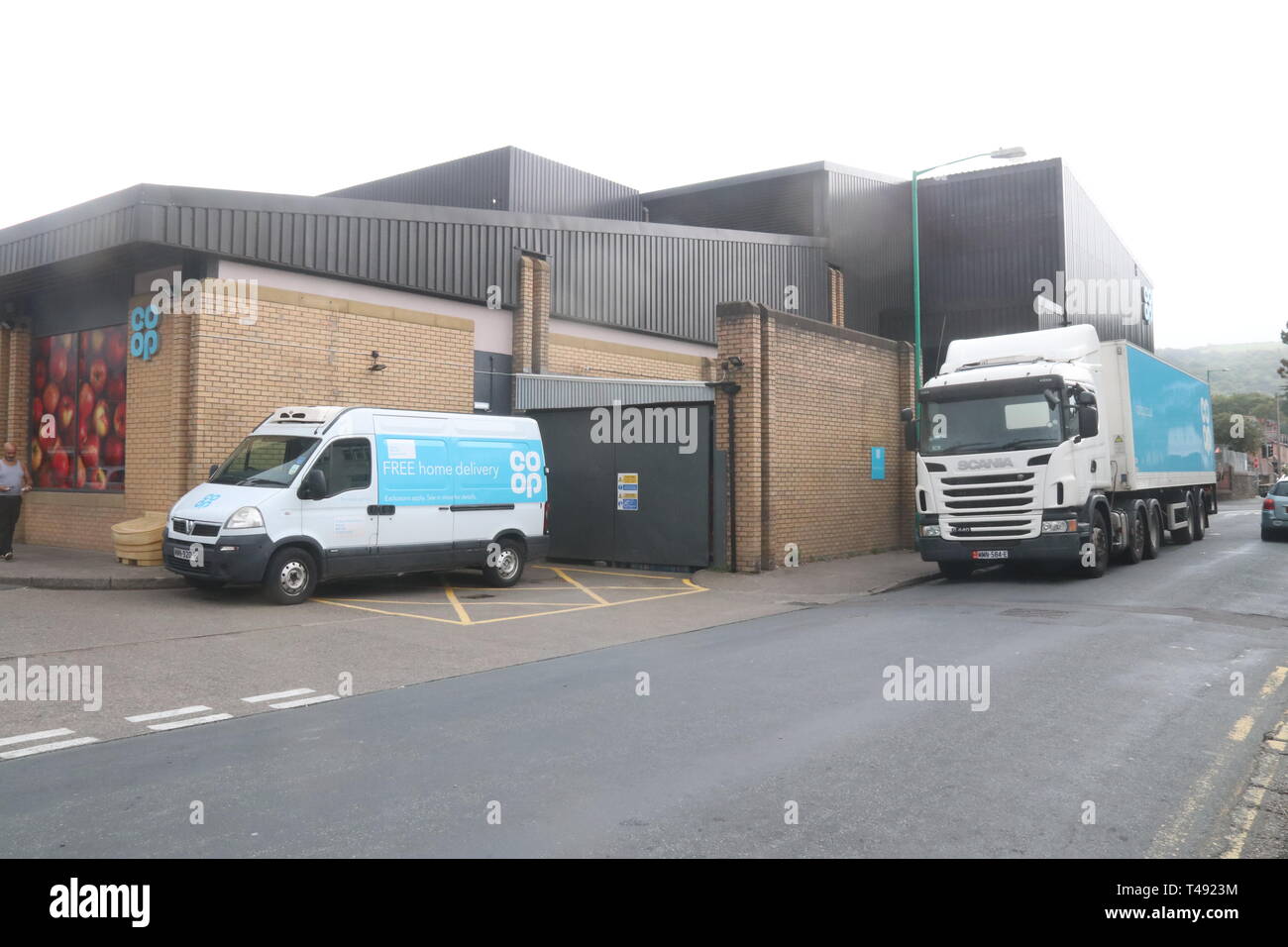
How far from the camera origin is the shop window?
52.0ft

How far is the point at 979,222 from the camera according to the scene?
3219 centimetres

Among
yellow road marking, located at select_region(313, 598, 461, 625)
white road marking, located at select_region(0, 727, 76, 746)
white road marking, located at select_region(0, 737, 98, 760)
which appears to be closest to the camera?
white road marking, located at select_region(0, 737, 98, 760)

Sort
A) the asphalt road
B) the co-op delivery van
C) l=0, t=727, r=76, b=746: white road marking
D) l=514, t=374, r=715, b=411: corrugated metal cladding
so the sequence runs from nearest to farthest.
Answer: the asphalt road, l=0, t=727, r=76, b=746: white road marking, the co-op delivery van, l=514, t=374, r=715, b=411: corrugated metal cladding

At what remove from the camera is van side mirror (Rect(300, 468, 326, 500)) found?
11.6 meters

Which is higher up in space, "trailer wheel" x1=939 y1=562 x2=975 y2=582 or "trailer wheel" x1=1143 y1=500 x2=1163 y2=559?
"trailer wheel" x1=1143 y1=500 x2=1163 y2=559

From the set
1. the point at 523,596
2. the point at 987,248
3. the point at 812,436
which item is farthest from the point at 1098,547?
the point at 987,248

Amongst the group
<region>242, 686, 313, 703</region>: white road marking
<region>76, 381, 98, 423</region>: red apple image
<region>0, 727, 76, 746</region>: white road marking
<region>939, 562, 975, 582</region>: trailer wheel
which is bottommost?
<region>0, 727, 76, 746</region>: white road marking

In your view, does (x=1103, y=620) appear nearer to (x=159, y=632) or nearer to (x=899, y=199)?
(x=159, y=632)

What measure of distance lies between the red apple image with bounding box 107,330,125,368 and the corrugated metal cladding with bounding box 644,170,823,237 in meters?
21.2

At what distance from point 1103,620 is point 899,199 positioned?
26.9m

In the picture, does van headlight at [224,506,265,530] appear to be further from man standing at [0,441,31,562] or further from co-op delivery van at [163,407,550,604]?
man standing at [0,441,31,562]

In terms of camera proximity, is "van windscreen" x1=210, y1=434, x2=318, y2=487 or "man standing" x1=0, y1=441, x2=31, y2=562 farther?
"man standing" x1=0, y1=441, x2=31, y2=562

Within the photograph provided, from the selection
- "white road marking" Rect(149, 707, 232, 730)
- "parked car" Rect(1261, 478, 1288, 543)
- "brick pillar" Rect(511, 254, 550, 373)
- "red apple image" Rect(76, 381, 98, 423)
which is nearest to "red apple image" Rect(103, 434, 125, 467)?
"red apple image" Rect(76, 381, 98, 423)
